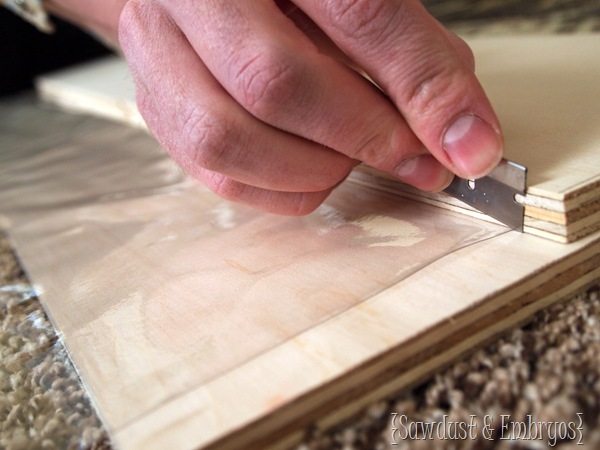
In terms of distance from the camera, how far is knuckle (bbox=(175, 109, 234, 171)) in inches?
18.0

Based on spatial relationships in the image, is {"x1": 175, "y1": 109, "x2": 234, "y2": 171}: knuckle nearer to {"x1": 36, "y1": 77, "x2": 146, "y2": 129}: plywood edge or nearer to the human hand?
the human hand

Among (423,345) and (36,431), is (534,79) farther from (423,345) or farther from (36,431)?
(36,431)

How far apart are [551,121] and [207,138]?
1.06ft

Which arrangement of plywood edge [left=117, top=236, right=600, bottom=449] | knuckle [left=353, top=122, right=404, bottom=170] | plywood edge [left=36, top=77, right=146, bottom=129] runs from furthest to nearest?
plywood edge [left=36, top=77, right=146, bottom=129]
knuckle [left=353, top=122, right=404, bottom=170]
plywood edge [left=117, top=236, right=600, bottom=449]

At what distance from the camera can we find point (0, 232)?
0.78 meters

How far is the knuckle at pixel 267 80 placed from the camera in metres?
0.41

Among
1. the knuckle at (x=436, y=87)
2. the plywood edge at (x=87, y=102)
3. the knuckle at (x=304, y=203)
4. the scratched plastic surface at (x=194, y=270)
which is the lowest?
the plywood edge at (x=87, y=102)

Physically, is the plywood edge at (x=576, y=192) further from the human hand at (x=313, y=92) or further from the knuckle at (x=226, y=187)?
the knuckle at (x=226, y=187)

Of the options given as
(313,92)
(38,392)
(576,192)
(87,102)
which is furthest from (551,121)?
(87,102)

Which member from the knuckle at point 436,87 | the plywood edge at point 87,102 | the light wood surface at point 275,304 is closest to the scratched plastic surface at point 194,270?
the light wood surface at point 275,304

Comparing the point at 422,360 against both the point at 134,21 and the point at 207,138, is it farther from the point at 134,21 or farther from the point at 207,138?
the point at 134,21

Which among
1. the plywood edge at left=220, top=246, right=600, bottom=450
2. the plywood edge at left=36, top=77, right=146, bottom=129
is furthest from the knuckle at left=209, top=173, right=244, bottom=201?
the plywood edge at left=36, top=77, right=146, bottom=129

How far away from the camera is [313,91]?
1.38 feet

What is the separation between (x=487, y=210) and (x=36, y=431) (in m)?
0.38
